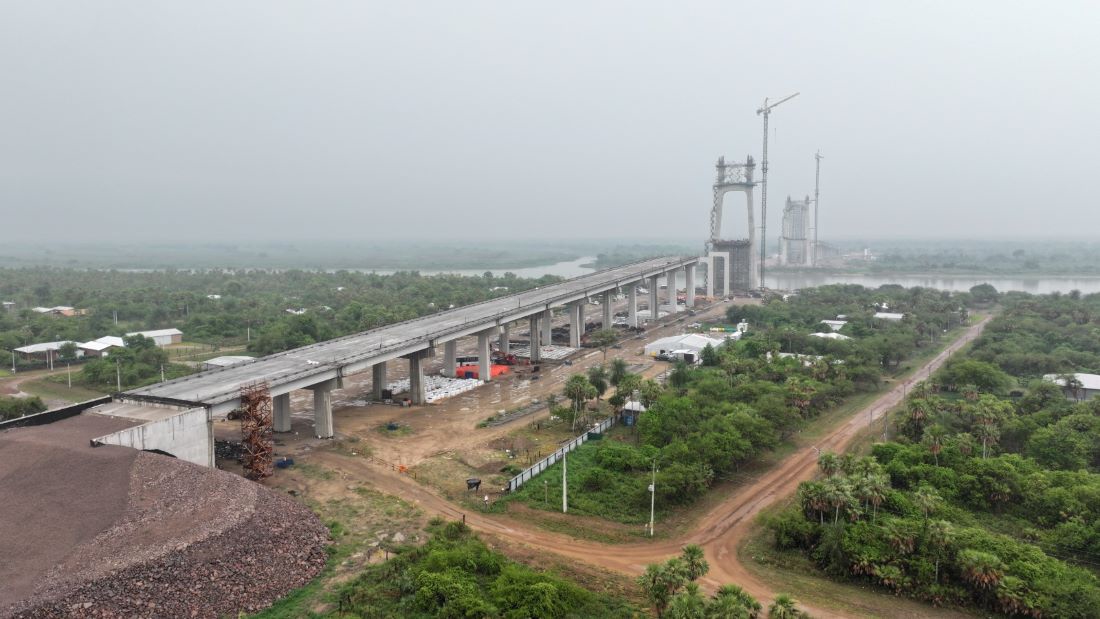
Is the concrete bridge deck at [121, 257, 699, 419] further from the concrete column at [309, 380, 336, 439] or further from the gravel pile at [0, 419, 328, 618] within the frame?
the gravel pile at [0, 419, 328, 618]

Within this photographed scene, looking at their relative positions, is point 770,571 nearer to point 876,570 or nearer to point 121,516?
point 876,570

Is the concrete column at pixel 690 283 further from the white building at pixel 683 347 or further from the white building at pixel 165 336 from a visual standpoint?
the white building at pixel 165 336

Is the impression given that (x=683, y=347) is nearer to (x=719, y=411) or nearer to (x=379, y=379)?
(x=719, y=411)

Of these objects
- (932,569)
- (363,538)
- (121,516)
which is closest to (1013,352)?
(932,569)

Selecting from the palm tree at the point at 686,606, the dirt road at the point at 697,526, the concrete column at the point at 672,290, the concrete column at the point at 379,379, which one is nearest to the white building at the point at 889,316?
the concrete column at the point at 672,290

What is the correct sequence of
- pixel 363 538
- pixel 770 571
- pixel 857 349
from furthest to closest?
pixel 857 349, pixel 363 538, pixel 770 571

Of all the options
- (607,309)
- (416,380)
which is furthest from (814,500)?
(607,309)
